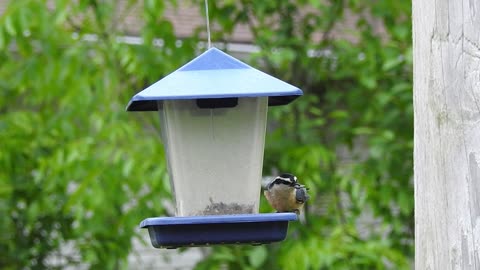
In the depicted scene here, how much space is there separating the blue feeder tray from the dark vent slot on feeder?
1.16ft

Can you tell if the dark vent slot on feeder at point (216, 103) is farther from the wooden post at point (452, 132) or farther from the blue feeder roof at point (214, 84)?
the wooden post at point (452, 132)

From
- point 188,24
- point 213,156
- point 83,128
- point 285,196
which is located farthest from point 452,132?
point 188,24

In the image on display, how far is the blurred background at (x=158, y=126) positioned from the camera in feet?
16.7

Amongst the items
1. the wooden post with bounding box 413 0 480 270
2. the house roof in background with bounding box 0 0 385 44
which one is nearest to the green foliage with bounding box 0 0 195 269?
the house roof in background with bounding box 0 0 385 44

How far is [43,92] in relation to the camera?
17.6 feet

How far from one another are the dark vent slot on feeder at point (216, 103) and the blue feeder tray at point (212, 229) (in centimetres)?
35

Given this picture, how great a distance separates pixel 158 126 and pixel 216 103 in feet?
9.13

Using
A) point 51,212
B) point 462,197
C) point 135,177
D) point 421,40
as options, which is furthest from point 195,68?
point 51,212

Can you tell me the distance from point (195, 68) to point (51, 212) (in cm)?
337

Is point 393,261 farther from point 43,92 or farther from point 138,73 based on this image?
point 43,92

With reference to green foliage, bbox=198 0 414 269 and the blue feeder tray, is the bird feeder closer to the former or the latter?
the blue feeder tray

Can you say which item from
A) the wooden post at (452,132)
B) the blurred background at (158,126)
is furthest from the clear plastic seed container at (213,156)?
the blurred background at (158,126)

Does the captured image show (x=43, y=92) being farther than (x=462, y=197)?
Yes

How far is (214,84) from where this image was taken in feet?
8.28
